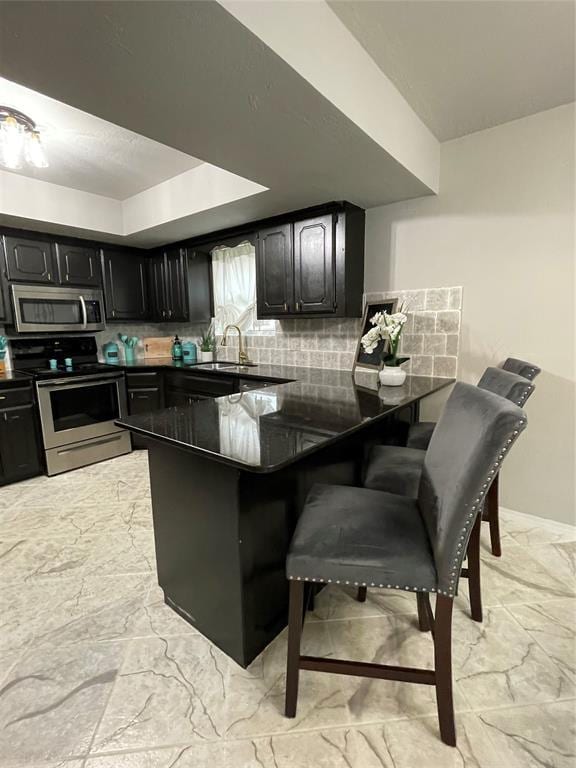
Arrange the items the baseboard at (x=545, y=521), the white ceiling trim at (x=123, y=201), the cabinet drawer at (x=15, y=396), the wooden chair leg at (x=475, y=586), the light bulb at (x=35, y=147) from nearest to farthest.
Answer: the wooden chair leg at (x=475, y=586)
the light bulb at (x=35, y=147)
the baseboard at (x=545, y=521)
the white ceiling trim at (x=123, y=201)
the cabinet drawer at (x=15, y=396)

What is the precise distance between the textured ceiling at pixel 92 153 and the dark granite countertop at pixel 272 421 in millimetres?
1772

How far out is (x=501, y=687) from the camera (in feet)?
4.01

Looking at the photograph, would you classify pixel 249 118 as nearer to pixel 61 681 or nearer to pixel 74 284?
pixel 61 681

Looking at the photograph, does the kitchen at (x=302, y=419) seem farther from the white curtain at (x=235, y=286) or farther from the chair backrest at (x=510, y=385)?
the white curtain at (x=235, y=286)

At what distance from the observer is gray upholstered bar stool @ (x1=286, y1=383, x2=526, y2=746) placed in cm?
90

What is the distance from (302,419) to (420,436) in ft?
3.28

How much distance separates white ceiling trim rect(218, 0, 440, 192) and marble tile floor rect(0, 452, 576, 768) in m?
2.12

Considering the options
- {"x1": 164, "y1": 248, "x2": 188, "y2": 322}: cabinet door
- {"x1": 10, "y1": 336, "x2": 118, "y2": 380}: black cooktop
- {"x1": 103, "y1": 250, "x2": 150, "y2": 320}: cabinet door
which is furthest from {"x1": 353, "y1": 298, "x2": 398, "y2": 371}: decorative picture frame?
{"x1": 103, "y1": 250, "x2": 150, "y2": 320}: cabinet door

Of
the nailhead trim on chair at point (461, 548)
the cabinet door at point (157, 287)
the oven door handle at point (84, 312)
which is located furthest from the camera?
the cabinet door at point (157, 287)

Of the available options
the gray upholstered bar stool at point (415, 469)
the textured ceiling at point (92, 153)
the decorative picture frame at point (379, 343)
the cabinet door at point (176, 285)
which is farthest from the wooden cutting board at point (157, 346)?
the gray upholstered bar stool at point (415, 469)

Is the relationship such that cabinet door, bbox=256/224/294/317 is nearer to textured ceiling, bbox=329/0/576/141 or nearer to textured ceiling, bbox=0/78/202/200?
textured ceiling, bbox=0/78/202/200

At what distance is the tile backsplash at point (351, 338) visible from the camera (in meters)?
2.46

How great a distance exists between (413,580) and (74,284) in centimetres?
374

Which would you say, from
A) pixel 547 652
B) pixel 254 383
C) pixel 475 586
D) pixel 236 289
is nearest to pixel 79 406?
pixel 254 383
